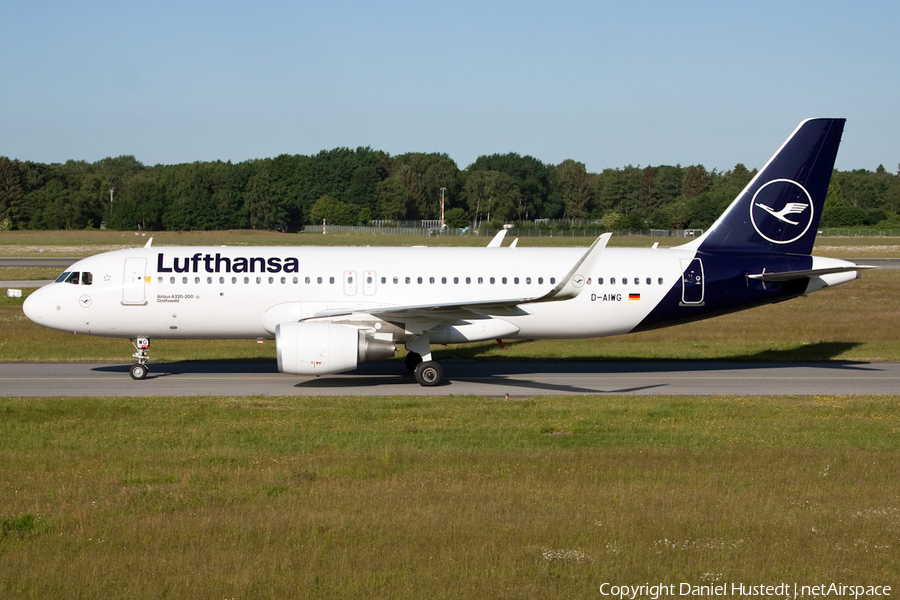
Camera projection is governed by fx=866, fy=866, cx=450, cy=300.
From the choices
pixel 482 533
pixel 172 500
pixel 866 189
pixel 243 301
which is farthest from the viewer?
pixel 866 189

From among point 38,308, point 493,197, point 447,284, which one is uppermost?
point 493,197

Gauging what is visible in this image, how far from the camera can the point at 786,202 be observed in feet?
86.0

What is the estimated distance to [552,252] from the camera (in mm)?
25891

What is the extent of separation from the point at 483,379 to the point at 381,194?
13261 cm

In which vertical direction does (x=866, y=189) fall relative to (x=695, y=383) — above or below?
above

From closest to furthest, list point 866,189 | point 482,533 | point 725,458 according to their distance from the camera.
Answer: point 482,533 < point 725,458 < point 866,189

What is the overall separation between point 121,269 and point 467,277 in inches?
385

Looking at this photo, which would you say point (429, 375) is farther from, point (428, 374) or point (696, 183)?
point (696, 183)

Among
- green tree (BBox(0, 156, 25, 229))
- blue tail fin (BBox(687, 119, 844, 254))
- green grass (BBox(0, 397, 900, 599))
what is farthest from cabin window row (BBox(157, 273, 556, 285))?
green tree (BBox(0, 156, 25, 229))

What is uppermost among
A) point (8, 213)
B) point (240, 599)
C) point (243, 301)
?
point (8, 213)

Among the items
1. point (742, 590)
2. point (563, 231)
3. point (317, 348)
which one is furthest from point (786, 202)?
point (563, 231)

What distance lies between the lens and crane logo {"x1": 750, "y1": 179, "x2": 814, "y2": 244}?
1032 inches

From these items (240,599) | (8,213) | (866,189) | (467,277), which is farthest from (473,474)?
(866,189)

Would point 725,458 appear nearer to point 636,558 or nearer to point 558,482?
point 558,482
